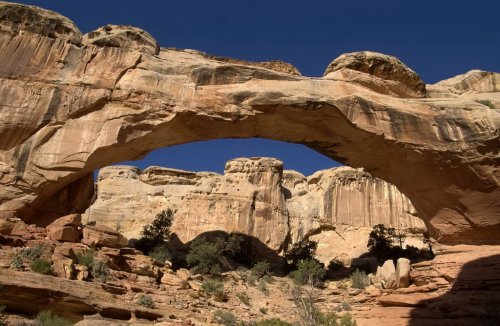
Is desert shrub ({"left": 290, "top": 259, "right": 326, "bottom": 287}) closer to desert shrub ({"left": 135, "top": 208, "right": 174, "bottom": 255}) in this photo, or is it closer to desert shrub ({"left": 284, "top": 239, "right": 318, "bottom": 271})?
desert shrub ({"left": 284, "top": 239, "right": 318, "bottom": 271})

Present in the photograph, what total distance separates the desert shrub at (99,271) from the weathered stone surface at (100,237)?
5.74 feet

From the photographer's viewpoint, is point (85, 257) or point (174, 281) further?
point (174, 281)

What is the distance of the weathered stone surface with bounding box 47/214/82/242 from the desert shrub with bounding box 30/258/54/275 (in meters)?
2.45

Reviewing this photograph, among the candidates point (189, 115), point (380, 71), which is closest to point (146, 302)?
point (189, 115)

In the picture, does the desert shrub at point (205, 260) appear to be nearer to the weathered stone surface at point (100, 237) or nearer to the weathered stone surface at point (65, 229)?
the weathered stone surface at point (100, 237)

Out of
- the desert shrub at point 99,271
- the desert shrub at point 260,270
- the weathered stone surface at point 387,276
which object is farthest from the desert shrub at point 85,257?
the weathered stone surface at point 387,276

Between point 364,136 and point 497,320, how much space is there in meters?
6.63

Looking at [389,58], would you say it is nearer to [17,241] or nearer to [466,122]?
[466,122]

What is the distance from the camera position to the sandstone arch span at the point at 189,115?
14633mm

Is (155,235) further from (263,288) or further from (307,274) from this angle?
(307,274)

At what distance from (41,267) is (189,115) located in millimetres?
6354

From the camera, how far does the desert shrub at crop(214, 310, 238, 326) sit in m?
13.1

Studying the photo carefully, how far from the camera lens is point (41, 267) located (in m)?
12.0

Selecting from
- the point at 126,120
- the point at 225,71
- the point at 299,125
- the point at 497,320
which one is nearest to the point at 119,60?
the point at 126,120
